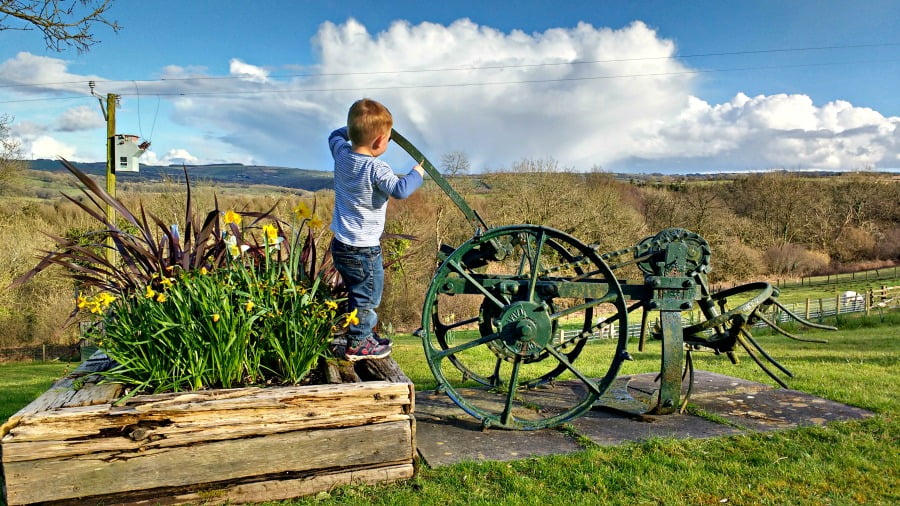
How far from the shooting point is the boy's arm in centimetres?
422

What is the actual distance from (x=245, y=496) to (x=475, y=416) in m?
1.68

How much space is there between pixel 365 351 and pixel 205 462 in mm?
1341

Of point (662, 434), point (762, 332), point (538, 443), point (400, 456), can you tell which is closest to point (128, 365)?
point (400, 456)

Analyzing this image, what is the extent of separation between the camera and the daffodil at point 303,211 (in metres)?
4.39

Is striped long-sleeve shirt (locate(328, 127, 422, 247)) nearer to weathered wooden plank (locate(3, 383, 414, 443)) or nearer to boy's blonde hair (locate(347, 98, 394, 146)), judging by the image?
boy's blonde hair (locate(347, 98, 394, 146))

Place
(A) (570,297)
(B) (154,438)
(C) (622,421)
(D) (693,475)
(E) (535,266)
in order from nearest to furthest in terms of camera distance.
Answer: (B) (154,438) < (D) (693,475) < (E) (535,266) < (A) (570,297) < (C) (622,421)

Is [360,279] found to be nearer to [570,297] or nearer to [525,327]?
[525,327]

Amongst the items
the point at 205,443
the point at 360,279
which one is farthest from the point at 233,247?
the point at 205,443

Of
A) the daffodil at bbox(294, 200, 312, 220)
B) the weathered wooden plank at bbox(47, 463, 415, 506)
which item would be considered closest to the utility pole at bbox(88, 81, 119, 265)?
the daffodil at bbox(294, 200, 312, 220)

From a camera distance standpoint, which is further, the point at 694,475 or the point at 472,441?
the point at 472,441

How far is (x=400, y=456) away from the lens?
3.54 meters

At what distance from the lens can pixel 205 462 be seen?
3.21m

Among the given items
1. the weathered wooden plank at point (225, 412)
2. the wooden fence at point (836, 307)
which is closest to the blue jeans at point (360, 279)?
the weathered wooden plank at point (225, 412)

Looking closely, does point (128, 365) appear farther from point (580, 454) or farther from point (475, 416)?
point (580, 454)
